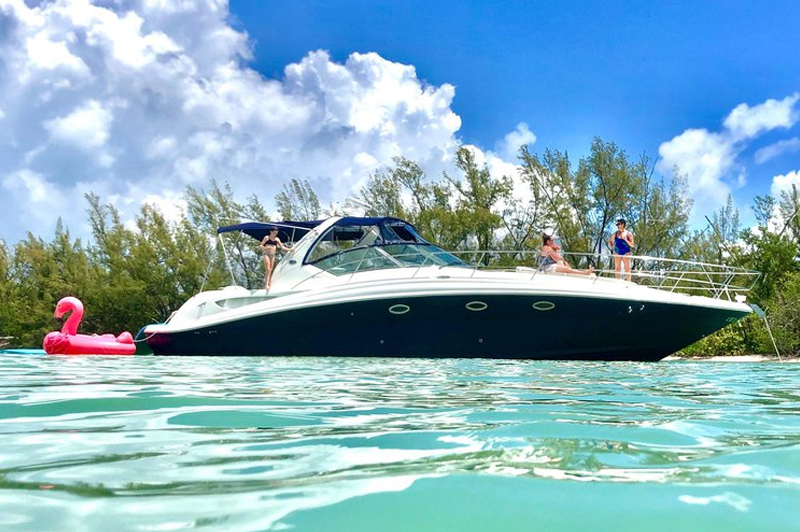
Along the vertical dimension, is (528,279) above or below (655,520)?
above

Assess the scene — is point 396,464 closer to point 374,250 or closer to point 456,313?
point 456,313

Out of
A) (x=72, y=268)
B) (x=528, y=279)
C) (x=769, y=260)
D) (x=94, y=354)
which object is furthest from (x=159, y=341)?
(x=72, y=268)

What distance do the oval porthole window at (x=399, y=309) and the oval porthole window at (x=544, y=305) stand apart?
1811 millimetres

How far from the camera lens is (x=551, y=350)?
9.24m

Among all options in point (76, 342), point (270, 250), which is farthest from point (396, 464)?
point (76, 342)

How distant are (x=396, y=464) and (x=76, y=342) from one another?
35.2 feet

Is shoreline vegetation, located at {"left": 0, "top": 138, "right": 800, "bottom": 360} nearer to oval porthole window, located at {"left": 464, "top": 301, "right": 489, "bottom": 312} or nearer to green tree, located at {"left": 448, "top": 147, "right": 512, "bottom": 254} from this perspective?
green tree, located at {"left": 448, "top": 147, "right": 512, "bottom": 254}

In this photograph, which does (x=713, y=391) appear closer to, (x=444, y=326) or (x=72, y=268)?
(x=444, y=326)

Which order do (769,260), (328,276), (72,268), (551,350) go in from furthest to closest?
(72,268), (769,260), (328,276), (551,350)

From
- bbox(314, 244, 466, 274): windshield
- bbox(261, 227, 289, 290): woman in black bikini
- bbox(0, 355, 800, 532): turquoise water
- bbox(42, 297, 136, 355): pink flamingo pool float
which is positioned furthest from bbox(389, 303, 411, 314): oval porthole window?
bbox(0, 355, 800, 532): turquoise water

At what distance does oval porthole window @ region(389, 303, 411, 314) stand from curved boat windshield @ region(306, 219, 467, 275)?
1077 mm

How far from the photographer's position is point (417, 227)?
29.7 meters

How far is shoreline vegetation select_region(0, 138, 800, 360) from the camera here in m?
27.5

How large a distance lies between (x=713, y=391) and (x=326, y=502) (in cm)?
364
